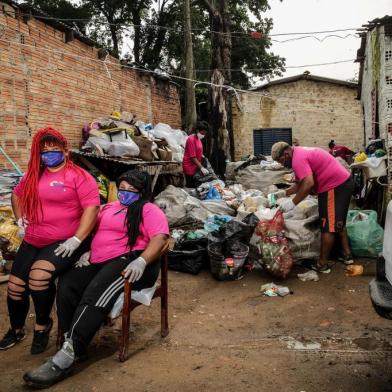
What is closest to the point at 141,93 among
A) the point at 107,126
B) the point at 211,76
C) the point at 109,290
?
the point at 211,76

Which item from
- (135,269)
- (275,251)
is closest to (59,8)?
(275,251)

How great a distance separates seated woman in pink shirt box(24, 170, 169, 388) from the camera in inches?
103

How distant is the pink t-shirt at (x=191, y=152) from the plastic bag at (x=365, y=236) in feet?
13.2

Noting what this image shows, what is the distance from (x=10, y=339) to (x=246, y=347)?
1888 mm

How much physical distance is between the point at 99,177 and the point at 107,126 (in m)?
1.59

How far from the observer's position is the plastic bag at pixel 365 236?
5.05m

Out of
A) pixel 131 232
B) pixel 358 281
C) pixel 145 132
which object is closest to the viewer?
pixel 131 232

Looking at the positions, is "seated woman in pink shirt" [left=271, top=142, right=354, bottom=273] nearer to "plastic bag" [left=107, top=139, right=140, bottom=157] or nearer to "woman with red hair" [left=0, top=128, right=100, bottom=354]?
"woman with red hair" [left=0, top=128, right=100, bottom=354]

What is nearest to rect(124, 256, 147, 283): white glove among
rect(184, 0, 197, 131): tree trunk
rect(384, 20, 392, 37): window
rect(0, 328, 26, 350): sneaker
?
rect(0, 328, 26, 350): sneaker

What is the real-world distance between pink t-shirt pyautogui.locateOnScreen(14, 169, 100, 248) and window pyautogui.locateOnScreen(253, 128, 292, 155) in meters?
13.8

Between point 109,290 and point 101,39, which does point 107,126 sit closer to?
point 109,290

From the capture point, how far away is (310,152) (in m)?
4.69

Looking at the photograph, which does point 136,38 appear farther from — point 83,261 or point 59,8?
point 83,261

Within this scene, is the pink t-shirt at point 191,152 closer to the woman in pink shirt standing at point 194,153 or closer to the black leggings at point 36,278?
the woman in pink shirt standing at point 194,153
